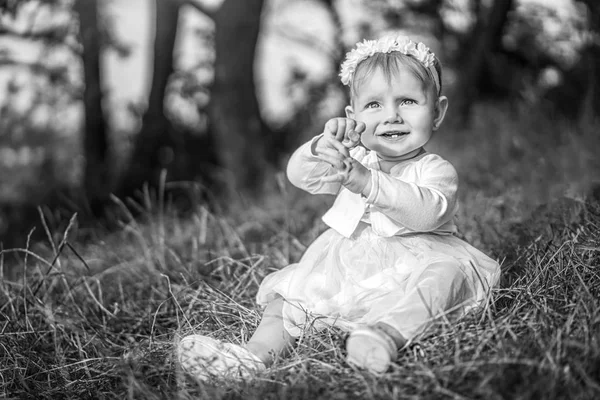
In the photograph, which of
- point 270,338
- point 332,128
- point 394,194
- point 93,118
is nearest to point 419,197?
point 394,194

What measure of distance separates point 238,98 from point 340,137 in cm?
376

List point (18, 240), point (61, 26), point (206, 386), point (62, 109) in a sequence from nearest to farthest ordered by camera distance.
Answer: point (206, 386) → point (18, 240) → point (61, 26) → point (62, 109)

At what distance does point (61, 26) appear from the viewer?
5309mm

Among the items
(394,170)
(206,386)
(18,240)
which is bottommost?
(18,240)

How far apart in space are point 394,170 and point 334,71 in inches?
174

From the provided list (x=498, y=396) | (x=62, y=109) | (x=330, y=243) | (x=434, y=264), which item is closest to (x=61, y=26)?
(x=62, y=109)

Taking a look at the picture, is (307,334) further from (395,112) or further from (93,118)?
(93,118)

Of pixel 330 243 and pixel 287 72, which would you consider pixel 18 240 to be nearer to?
pixel 287 72

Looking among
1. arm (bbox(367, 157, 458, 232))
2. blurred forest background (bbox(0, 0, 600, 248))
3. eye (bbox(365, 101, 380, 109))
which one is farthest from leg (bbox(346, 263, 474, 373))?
blurred forest background (bbox(0, 0, 600, 248))

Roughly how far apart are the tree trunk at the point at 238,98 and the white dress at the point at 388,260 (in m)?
3.33

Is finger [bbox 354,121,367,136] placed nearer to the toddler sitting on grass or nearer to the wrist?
the toddler sitting on grass

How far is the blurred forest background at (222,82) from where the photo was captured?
4.95 meters

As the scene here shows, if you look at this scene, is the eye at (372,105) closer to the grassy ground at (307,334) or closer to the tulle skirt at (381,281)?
the tulle skirt at (381,281)

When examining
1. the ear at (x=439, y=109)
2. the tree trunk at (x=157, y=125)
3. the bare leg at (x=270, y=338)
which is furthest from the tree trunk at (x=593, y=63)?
the tree trunk at (x=157, y=125)
